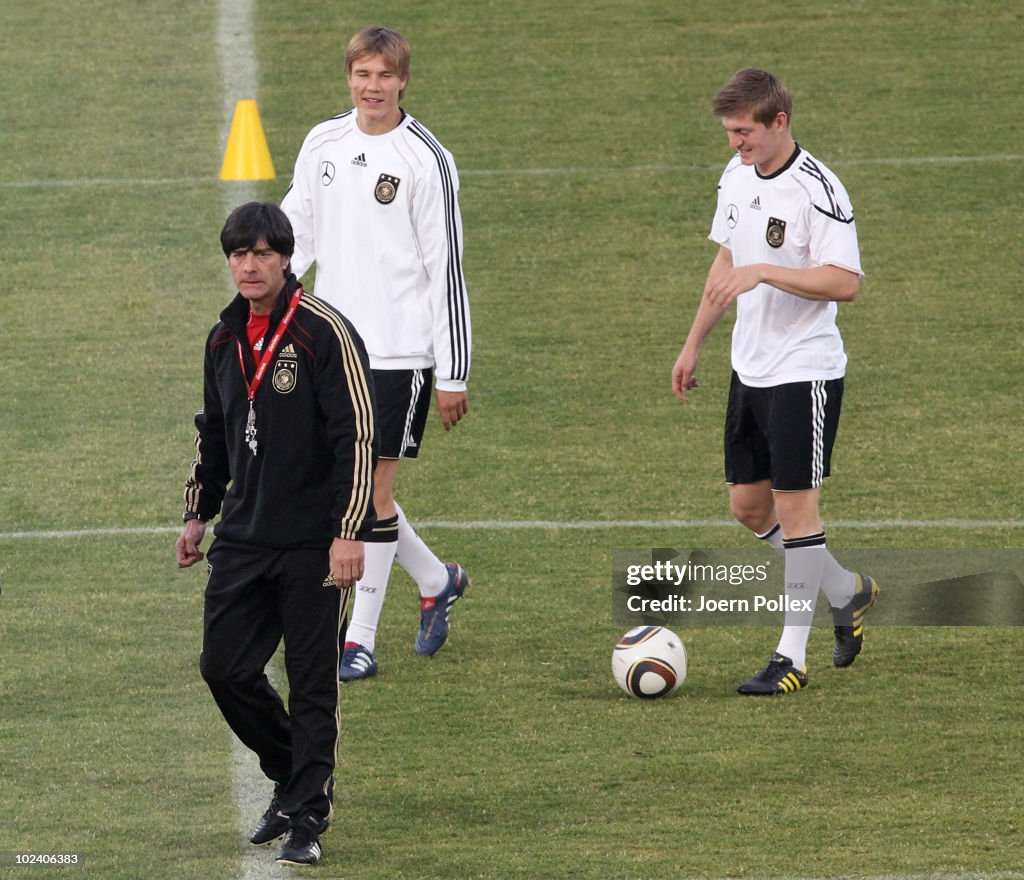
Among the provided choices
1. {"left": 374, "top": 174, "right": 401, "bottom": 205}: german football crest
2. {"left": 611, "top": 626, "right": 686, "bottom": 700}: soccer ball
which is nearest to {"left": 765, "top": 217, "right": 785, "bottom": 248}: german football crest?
{"left": 374, "top": 174, "right": 401, "bottom": 205}: german football crest

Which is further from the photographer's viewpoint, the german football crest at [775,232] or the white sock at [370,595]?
the white sock at [370,595]

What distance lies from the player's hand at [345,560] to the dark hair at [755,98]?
7.28ft

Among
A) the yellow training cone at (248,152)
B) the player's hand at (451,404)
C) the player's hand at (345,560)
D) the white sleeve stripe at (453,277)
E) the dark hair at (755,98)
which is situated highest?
the dark hair at (755,98)

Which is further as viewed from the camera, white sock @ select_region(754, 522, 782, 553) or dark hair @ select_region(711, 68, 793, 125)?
white sock @ select_region(754, 522, 782, 553)

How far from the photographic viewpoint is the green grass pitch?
5.81 metres

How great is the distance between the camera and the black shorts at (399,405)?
7.07 meters

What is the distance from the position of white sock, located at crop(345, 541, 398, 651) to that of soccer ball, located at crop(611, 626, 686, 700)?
90 cm

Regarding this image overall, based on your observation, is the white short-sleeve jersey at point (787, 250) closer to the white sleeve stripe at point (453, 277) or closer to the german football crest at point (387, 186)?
the white sleeve stripe at point (453, 277)

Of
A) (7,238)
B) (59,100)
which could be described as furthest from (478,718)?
(59,100)

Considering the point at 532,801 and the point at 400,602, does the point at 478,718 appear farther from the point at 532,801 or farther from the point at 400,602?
the point at 400,602

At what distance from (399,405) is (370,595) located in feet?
2.30

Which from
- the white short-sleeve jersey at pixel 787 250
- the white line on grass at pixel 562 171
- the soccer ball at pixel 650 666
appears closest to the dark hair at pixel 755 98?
the white short-sleeve jersey at pixel 787 250

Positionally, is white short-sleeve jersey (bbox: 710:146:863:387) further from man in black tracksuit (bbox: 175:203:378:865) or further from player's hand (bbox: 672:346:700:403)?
man in black tracksuit (bbox: 175:203:378:865)

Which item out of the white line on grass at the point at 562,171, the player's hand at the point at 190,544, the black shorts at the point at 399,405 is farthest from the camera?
the white line on grass at the point at 562,171
